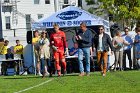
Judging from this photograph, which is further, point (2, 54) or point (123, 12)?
point (123, 12)

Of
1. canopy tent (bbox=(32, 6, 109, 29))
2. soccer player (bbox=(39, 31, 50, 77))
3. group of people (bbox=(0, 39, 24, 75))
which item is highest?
canopy tent (bbox=(32, 6, 109, 29))

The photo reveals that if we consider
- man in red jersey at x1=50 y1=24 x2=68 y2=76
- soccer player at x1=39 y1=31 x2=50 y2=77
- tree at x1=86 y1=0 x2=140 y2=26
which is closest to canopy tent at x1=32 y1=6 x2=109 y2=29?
soccer player at x1=39 y1=31 x2=50 y2=77

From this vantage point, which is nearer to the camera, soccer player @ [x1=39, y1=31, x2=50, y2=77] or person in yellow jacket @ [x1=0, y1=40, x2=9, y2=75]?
soccer player @ [x1=39, y1=31, x2=50, y2=77]

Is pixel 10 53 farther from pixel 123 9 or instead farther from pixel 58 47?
pixel 123 9

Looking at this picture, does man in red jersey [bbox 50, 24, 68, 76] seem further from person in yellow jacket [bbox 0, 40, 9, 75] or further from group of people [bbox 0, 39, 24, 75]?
person in yellow jacket [bbox 0, 40, 9, 75]

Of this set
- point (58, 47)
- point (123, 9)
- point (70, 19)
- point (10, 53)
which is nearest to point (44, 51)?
point (58, 47)

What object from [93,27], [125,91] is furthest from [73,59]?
[125,91]

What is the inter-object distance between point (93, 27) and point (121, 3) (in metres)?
32.4

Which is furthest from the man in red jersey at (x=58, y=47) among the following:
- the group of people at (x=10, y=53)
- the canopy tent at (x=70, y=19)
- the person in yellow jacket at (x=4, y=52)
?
the person in yellow jacket at (x=4, y=52)

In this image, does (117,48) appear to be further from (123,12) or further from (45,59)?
(123,12)

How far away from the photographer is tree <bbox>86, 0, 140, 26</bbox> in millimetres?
56594

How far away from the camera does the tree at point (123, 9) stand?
56.6 metres

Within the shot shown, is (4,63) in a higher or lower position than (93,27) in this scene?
lower

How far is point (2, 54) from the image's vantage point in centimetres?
2573
